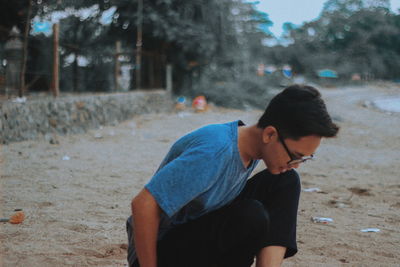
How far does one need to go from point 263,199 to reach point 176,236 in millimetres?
388

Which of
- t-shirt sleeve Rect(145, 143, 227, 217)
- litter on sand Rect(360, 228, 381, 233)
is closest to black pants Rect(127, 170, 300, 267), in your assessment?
t-shirt sleeve Rect(145, 143, 227, 217)

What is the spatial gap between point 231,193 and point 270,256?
11.2 inches

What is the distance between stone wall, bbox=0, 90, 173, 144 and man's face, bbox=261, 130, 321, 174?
16.0ft

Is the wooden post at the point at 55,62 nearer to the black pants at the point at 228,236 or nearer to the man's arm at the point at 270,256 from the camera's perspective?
the black pants at the point at 228,236

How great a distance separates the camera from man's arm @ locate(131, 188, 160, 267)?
52.9 inches

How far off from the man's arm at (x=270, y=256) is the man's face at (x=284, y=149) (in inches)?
14.3

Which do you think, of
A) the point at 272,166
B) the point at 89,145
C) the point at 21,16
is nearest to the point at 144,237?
the point at 272,166

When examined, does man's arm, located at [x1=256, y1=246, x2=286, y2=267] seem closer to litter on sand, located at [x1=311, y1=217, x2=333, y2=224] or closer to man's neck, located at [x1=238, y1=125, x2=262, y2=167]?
man's neck, located at [x1=238, y1=125, x2=262, y2=167]

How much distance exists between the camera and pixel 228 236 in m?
1.66

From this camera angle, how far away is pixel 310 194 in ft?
12.6

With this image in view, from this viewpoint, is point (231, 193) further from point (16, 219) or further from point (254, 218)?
point (16, 219)

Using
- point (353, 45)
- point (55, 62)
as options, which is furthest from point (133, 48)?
point (353, 45)

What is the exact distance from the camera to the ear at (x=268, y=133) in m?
1.45

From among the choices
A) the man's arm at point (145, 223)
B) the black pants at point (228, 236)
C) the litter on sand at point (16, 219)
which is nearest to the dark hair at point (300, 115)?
the black pants at point (228, 236)
